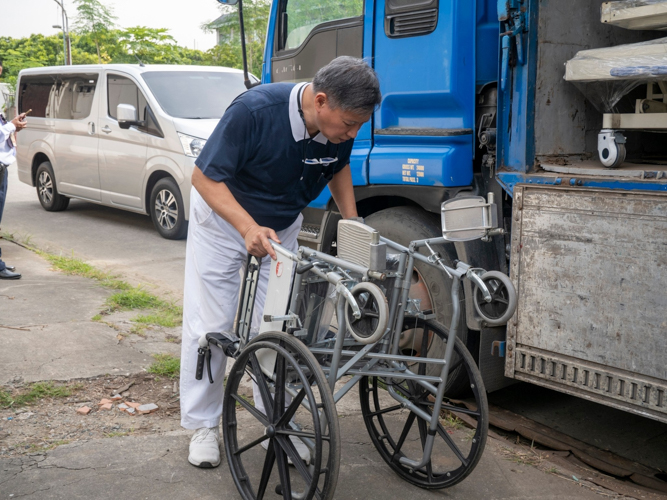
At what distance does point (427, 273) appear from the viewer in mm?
3643

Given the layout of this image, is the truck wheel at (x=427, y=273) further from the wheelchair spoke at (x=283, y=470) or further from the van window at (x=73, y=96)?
the van window at (x=73, y=96)

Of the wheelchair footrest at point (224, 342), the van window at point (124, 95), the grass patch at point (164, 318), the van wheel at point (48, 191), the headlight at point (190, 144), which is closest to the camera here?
the wheelchair footrest at point (224, 342)

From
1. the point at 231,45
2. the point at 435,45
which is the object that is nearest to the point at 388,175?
the point at 435,45

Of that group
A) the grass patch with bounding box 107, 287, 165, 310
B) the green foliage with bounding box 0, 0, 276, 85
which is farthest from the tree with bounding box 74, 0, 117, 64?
the grass patch with bounding box 107, 287, 165, 310

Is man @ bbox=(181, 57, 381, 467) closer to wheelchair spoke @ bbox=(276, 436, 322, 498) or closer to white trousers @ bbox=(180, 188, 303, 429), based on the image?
white trousers @ bbox=(180, 188, 303, 429)

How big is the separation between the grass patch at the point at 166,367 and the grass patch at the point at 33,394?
19.3 inches

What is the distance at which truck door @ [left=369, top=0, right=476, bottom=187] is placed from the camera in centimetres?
351

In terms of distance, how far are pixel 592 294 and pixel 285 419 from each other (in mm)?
1361

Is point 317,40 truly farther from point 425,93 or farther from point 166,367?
point 166,367

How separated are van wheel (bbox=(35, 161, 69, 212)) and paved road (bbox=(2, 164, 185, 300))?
0.34ft

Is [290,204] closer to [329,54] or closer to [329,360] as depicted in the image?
[329,360]

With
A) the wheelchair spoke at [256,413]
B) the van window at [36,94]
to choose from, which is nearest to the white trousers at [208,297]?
the wheelchair spoke at [256,413]

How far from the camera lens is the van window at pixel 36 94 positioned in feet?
31.4

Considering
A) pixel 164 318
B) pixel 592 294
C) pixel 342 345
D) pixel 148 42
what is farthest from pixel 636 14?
pixel 148 42
